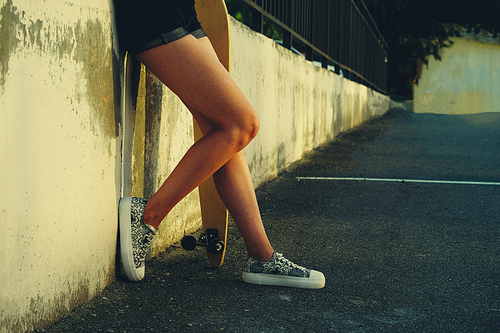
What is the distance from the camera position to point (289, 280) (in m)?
2.40

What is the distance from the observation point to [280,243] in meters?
3.21

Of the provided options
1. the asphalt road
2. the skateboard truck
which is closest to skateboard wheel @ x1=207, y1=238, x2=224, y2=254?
the skateboard truck

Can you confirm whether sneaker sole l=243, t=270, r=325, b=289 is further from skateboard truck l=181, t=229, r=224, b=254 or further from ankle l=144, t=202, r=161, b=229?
ankle l=144, t=202, r=161, b=229

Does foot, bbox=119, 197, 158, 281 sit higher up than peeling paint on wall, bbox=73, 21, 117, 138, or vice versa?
peeling paint on wall, bbox=73, 21, 117, 138

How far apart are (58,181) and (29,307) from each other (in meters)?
0.41

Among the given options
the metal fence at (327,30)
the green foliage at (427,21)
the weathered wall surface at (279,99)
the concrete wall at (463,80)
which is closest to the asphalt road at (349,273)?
the weathered wall surface at (279,99)

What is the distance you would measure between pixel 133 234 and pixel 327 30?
8175 mm

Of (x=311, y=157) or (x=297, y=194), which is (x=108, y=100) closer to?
(x=297, y=194)

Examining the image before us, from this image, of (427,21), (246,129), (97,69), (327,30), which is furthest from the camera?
(427,21)

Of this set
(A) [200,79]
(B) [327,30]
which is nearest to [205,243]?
(A) [200,79]

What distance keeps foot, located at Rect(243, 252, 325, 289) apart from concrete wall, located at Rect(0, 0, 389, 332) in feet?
2.03

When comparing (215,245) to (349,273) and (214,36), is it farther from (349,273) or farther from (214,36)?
(214,36)

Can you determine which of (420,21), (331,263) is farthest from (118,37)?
(420,21)

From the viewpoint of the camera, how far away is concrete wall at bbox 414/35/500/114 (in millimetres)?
26297
